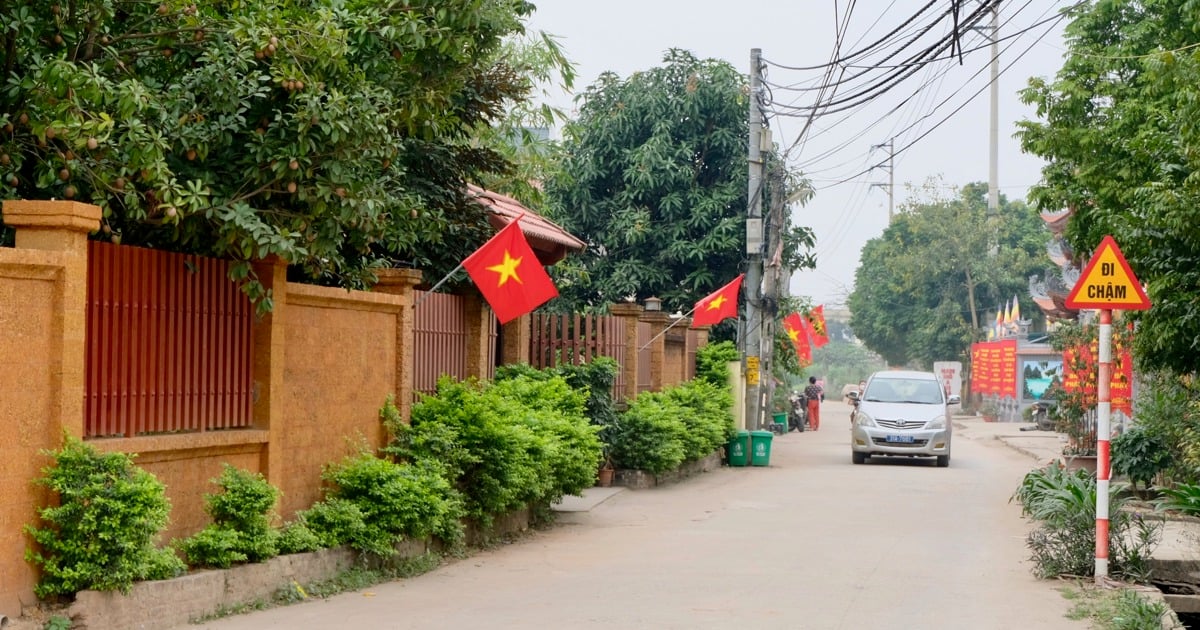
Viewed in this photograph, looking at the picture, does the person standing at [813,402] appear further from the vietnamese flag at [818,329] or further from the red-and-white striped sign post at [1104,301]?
the red-and-white striped sign post at [1104,301]

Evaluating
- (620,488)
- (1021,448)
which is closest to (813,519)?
(620,488)

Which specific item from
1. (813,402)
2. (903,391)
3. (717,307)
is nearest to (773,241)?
(903,391)

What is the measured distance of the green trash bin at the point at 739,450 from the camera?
82.3ft

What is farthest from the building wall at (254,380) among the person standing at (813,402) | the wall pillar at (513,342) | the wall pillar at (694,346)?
the person standing at (813,402)

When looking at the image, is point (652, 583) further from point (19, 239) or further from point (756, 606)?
point (19, 239)

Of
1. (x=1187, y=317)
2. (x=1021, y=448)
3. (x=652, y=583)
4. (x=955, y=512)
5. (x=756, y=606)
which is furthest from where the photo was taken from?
(x=1021, y=448)

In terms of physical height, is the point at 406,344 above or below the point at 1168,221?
below

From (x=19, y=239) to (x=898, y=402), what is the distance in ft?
67.2

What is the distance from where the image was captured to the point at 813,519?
15.8 meters

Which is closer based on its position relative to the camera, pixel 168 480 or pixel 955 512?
pixel 168 480

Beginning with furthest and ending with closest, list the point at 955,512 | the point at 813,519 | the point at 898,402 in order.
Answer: the point at 898,402, the point at 955,512, the point at 813,519

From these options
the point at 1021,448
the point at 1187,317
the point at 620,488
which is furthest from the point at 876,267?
the point at 1187,317

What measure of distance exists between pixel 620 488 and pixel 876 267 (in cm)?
6265

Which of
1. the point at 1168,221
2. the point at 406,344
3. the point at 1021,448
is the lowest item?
the point at 1021,448
